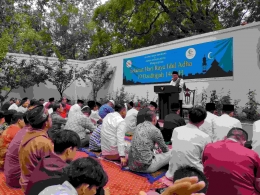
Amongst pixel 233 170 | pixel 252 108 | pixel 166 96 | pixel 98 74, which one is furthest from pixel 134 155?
pixel 98 74

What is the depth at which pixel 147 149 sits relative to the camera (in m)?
3.38

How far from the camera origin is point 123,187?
3152mm

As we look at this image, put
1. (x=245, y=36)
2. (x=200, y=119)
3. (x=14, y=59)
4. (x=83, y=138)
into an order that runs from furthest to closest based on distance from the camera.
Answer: (x=14, y=59), (x=245, y=36), (x=83, y=138), (x=200, y=119)

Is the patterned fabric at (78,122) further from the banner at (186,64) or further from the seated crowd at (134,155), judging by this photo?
the banner at (186,64)

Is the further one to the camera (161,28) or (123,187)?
(161,28)

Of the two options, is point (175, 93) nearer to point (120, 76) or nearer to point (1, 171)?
point (1, 171)

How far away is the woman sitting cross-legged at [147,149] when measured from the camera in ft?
11.0

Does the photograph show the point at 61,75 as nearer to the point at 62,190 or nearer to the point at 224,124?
the point at 224,124

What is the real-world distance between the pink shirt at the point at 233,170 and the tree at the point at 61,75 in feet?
35.7

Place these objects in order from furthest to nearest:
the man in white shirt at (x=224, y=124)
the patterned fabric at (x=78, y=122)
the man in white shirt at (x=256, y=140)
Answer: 1. the patterned fabric at (x=78, y=122)
2. the man in white shirt at (x=224, y=124)
3. the man in white shirt at (x=256, y=140)

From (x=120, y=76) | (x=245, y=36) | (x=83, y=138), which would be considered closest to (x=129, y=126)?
(x=83, y=138)

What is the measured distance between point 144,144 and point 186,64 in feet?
19.4

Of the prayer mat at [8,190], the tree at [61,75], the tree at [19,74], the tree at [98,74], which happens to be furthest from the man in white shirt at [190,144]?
the tree at [61,75]

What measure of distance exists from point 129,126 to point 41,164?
3.99 metres
